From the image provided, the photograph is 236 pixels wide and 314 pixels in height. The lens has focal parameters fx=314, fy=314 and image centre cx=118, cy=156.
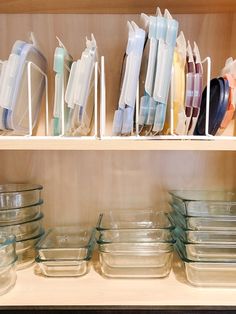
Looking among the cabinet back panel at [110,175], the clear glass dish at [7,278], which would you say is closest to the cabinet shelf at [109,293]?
the clear glass dish at [7,278]

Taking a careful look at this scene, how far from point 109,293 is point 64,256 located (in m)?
0.15

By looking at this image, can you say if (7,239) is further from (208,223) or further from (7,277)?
(208,223)

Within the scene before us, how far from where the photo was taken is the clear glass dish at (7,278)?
678mm

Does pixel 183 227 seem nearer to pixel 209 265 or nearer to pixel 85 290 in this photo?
pixel 209 265

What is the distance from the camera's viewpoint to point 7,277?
0.69 metres

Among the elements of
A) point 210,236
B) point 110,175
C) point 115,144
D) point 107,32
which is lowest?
point 210,236

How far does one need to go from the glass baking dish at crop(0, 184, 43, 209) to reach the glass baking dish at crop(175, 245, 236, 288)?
0.44 metres

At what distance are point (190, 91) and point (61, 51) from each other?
11.3 inches

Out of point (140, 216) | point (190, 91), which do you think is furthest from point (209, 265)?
point (190, 91)

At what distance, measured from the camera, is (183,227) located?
74 cm

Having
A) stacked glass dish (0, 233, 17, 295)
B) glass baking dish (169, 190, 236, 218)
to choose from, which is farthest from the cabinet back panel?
stacked glass dish (0, 233, 17, 295)

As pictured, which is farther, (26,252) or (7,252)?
(26,252)

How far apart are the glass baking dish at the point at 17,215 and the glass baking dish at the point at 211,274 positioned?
413 millimetres

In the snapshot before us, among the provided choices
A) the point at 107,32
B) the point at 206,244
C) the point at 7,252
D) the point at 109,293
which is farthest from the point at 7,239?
the point at 107,32
